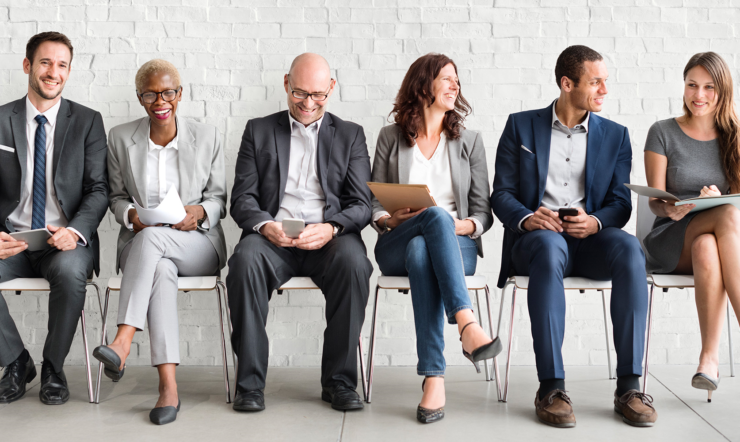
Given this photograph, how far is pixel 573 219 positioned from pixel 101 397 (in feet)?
6.70

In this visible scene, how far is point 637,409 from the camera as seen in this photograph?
231 cm

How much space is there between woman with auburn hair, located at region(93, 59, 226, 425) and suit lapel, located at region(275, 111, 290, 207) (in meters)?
0.30

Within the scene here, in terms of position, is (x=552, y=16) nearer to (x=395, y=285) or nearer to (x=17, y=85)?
(x=395, y=285)

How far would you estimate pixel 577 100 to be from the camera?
9.18 ft

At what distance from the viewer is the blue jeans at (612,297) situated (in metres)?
2.38

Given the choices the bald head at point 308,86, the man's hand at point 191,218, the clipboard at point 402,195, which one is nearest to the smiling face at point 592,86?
the clipboard at point 402,195

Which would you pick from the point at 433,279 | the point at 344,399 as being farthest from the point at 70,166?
the point at 433,279

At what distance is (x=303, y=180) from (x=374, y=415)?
3.46 feet

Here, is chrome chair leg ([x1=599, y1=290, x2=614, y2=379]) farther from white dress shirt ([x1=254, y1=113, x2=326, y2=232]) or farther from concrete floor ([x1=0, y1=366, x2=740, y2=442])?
white dress shirt ([x1=254, y1=113, x2=326, y2=232])

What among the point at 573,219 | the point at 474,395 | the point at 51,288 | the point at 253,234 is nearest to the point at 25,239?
the point at 51,288

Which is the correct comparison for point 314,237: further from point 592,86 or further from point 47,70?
point 47,70

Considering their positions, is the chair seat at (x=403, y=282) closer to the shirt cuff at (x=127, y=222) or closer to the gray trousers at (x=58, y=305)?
the shirt cuff at (x=127, y=222)

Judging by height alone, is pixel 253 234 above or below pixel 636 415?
above

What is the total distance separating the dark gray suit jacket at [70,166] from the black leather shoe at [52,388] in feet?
1.59
